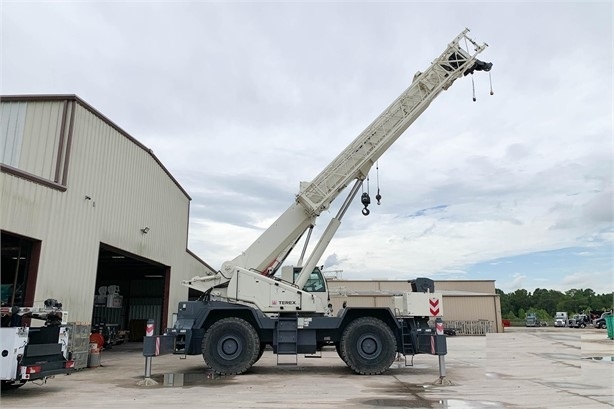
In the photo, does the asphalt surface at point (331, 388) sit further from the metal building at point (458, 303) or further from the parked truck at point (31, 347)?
the metal building at point (458, 303)

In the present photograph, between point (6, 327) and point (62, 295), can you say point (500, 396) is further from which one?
point (62, 295)

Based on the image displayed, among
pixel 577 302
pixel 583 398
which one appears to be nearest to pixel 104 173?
pixel 583 398

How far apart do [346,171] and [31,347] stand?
9026 millimetres

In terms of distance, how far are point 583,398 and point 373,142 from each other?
8.32 meters

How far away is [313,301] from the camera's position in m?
12.9

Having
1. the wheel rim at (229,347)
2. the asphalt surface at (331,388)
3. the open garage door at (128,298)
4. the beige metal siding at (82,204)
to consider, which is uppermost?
the beige metal siding at (82,204)

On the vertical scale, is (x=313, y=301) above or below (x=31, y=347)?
above

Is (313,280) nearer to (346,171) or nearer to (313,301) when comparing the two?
(313,301)

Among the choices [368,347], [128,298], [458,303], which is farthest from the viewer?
[458,303]

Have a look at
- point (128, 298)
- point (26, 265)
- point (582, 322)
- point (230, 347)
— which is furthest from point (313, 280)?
point (582, 322)

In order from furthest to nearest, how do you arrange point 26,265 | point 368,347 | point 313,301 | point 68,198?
point 68,198 < point 313,301 < point 26,265 < point 368,347

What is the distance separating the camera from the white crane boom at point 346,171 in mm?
13461

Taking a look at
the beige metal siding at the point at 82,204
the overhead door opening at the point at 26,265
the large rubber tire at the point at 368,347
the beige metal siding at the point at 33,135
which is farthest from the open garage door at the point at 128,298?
the large rubber tire at the point at 368,347

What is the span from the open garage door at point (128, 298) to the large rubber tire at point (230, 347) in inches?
549
